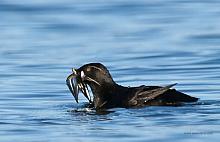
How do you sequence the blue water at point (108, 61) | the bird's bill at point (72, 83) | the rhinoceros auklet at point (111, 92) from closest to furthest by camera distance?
the blue water at point (108, 61)
the rhinoceros auklet at point (111, 92)
the bird's bill at point (72, 83)

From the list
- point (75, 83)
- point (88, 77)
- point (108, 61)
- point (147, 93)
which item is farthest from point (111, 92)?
point (108, 61)

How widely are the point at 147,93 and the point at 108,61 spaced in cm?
635

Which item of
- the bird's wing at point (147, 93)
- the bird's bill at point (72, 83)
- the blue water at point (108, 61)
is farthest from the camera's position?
the bird's bill at point (72, 83)

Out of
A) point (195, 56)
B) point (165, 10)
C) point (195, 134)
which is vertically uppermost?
point (165, 10)

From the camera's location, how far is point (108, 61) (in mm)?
22641

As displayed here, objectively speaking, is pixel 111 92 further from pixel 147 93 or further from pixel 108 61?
pixel 108 61

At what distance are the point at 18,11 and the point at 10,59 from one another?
8781mm

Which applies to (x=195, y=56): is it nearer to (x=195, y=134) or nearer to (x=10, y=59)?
(x=10, y=59)

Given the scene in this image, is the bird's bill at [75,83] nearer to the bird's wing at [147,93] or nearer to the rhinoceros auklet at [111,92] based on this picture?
the rhinoceros auklet at [111,92]

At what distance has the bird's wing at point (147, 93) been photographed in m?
16.2

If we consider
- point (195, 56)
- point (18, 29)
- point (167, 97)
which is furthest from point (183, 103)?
point (18, 29)

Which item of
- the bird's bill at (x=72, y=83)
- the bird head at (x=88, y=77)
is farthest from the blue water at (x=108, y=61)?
the bird head at (x=88, y=77)

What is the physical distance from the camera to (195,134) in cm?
1382

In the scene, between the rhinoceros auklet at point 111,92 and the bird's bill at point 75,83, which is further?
the bird's bill at point 75,83
